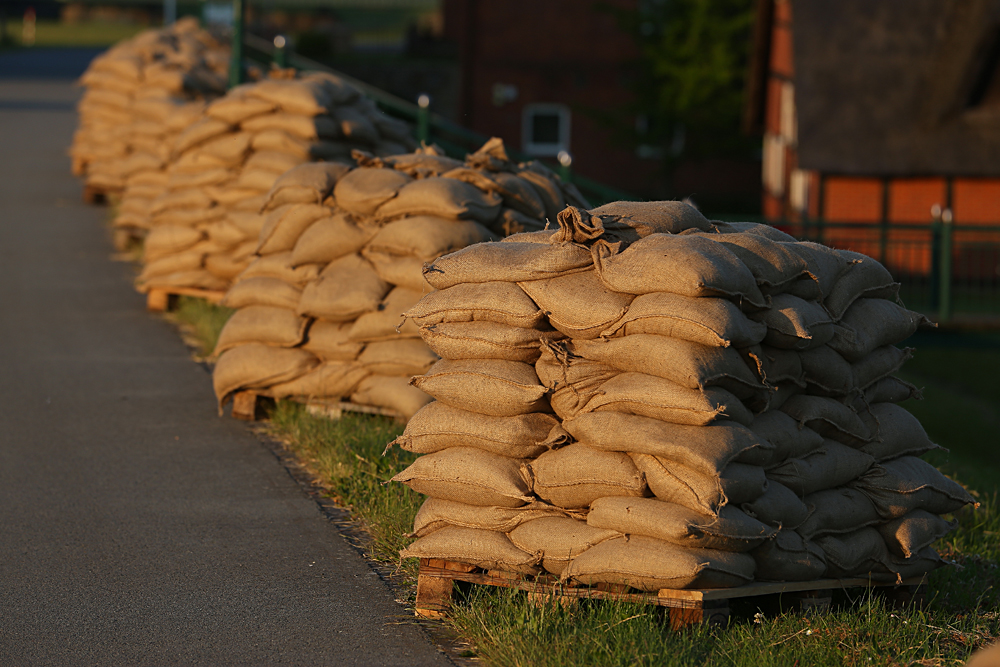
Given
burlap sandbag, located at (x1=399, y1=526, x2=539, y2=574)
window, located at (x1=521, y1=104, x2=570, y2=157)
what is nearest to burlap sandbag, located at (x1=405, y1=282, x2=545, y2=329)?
burlap sandbag, located at (x1=399, y1=526, x2=539, y2=574)

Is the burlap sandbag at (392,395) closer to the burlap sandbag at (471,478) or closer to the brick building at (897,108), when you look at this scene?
the burlap sandbag at (471,478)

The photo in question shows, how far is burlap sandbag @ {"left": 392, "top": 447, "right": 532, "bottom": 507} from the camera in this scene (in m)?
4.48

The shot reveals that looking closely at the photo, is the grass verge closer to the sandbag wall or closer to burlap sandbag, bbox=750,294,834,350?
the sandbag wall

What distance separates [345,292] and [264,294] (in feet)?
2.11

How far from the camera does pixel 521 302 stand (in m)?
4.64

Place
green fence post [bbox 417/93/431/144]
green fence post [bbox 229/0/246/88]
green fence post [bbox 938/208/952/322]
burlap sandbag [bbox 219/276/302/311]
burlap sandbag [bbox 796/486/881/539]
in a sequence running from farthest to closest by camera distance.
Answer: green fence post [bbox 938/208/952/322]
green fence post [bbox 417/93/431/144]
green fence post [bbox 229/0/246/88]
burlap sandbag [bbox 219/276/302/311]
burlap sandbag [bbox 796/486/881/539]

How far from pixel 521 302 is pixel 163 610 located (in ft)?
5.71

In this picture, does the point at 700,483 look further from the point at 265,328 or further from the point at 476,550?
the point at 265,328

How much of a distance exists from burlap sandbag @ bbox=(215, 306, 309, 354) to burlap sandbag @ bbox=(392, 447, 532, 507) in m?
2.44

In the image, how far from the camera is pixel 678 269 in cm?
427

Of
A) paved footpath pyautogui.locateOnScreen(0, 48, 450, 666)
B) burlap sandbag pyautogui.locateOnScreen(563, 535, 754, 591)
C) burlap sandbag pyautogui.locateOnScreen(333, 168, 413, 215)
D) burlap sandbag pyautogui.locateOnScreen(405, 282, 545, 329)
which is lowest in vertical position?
paved footpath pyautogui.locateOnScreen(0, 48, 450, 666)

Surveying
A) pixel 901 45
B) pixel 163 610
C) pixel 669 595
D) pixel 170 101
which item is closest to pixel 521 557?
pixel 669 595

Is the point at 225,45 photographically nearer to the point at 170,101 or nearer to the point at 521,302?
the point at 170,101

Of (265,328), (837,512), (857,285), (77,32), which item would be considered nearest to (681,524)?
(837,512)
